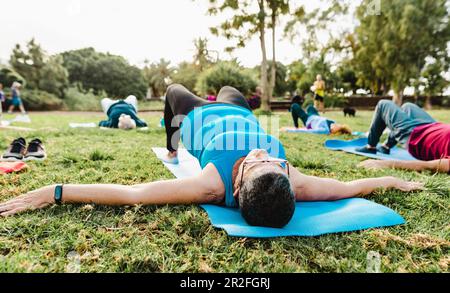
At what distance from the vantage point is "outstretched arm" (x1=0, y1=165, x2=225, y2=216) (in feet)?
6.33

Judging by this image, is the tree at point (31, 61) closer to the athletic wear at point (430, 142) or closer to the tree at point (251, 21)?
the tree at point (251, 21)

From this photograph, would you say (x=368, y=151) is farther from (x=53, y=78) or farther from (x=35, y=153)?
(x=53, y=78)

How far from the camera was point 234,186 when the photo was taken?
203 cm

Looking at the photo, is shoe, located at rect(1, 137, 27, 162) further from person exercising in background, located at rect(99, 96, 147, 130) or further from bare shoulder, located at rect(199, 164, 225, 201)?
person exercising in background, located at rect(99, 96, 147, 130)

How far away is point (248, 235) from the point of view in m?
1.67

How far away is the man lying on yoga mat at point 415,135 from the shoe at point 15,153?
392 cm

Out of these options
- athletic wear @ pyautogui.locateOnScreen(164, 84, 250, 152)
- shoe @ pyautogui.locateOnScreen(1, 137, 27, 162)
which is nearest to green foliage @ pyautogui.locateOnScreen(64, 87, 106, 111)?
shoe @ pyautogui.locateOnScreen(1, 137, 27, 162)

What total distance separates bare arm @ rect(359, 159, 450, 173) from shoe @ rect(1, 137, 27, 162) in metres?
3.91

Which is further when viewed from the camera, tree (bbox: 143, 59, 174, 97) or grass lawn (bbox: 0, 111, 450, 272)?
tree (bbox: 143, 59, 174, 97)

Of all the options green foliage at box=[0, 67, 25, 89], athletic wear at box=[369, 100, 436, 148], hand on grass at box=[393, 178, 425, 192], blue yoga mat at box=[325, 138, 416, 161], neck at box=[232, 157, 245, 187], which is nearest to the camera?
neck at box=[232, 157, 245, 187]

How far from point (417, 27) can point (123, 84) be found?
2199 cm

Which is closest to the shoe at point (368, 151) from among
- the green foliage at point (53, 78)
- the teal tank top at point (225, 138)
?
the teal tank top at point (225, 138)
